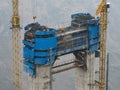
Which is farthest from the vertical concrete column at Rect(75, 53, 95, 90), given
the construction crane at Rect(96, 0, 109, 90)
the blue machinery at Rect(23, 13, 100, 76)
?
the construction crane at Rect(96, 0, 109, 90)

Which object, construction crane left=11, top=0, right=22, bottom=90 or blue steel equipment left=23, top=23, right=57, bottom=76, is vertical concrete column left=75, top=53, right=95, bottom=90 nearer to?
blue steel equipment left=23, top=23, right=57, bottom=76

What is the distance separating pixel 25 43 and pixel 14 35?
3114 millimetres

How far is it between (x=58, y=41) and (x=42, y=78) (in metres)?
9.18

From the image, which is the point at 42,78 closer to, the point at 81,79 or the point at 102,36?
the point at 81,79

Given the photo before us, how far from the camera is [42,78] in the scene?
82750 mm

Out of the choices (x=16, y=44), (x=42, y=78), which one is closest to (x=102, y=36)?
(x=42, y=78)

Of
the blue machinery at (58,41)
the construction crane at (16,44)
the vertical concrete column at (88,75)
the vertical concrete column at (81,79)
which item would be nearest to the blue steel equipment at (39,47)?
the blue machinery at (58,41)

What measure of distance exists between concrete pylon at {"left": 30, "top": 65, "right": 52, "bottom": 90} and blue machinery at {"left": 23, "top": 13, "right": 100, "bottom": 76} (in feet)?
3.64

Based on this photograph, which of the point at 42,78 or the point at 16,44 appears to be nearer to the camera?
the point at 42,78

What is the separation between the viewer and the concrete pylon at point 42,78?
8250 cm

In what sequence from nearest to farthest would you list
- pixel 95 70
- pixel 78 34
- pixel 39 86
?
pixel 39 86 → pixel 78 34 → pixel 95 70

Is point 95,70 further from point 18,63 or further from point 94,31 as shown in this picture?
point 18,63

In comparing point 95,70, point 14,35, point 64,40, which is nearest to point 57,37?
point 64,40

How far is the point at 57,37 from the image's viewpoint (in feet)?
276
